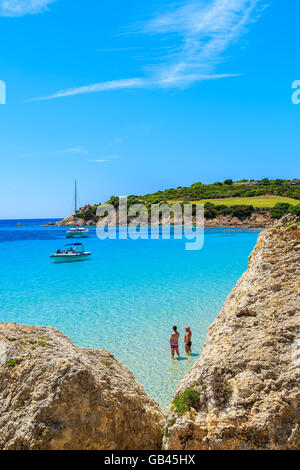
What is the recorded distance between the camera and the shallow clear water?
12797 mm

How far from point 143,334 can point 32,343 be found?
1099cm

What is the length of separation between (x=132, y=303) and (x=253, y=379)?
1740 cm

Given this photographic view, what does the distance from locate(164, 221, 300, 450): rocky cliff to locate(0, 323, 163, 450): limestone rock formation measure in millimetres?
636

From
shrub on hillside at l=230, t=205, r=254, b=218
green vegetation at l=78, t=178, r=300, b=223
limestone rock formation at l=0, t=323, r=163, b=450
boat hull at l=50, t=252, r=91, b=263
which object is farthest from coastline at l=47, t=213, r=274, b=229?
limestone rock formation at l=0, t=323, r=163, b=450

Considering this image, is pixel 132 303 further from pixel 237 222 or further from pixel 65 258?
pixel 237 222

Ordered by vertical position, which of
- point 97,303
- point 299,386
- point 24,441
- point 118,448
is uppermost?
point 299,386

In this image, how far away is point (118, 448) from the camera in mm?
3969

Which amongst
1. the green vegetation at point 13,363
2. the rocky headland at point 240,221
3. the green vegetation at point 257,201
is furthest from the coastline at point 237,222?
the green vegetation at point 13,363

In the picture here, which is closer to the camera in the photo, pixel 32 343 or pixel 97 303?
pixel 32 343

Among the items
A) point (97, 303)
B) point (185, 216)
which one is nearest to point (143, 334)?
point (97, 303)

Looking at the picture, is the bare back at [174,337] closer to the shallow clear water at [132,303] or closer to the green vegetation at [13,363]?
the shallow clear water at [132,303]

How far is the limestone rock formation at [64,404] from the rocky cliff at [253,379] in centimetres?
64

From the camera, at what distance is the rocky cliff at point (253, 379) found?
3.36 meters
